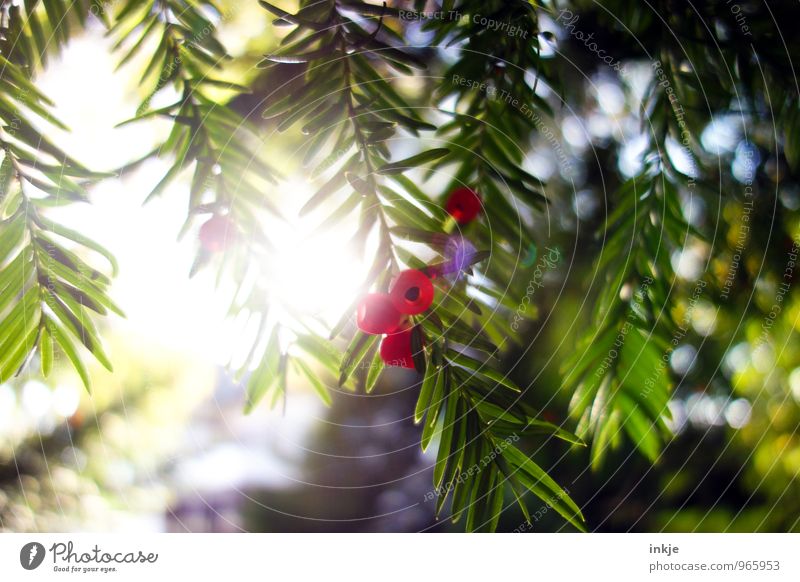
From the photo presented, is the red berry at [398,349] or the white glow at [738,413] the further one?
the white glow at [738,413]

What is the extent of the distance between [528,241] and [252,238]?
7.7 inches

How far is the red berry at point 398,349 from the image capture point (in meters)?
0.36

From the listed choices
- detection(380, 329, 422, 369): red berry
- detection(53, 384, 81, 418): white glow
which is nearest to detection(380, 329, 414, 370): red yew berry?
detection(380, 329, 422, 369): red berry

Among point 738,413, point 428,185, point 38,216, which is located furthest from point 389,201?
point 738,413

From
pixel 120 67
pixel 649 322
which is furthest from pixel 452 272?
pixel 120 67

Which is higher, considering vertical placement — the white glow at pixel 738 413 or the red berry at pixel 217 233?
the red berry at pixel 217 233

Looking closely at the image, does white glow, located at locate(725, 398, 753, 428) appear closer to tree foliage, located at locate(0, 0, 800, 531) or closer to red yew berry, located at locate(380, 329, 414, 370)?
tree foliage, located at locate(0, 0, 800, 531)

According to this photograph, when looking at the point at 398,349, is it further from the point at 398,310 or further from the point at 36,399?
the point at 36,399

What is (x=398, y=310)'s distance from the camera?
355 mm

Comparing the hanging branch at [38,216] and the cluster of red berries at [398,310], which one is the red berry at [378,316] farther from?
the hanging branch at [38,216]

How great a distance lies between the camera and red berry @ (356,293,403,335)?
0.36m

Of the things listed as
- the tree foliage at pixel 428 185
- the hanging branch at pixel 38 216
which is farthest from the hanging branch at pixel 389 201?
the hanging branch at pixel 38 216

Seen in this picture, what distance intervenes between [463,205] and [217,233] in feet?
0.54

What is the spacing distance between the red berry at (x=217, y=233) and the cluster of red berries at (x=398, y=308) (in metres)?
0.10
